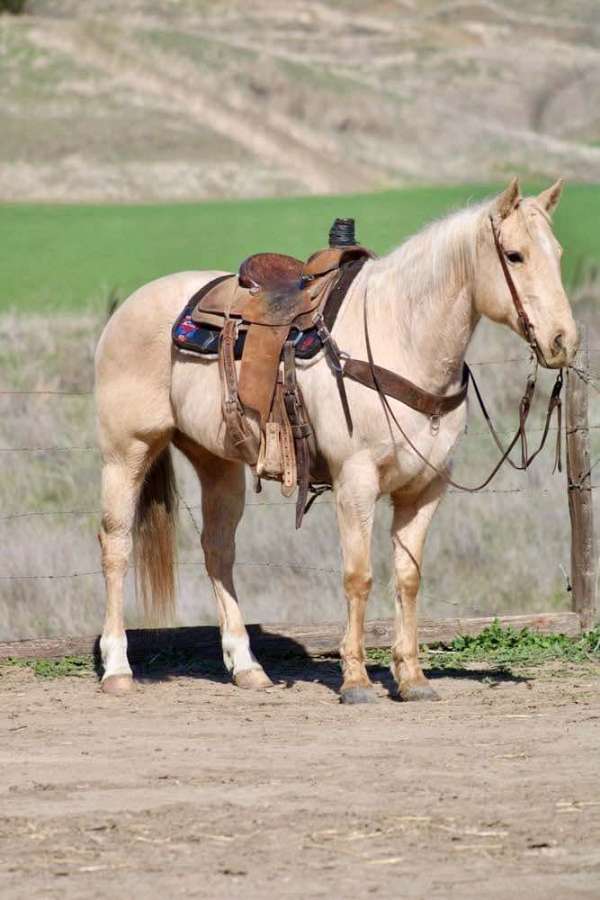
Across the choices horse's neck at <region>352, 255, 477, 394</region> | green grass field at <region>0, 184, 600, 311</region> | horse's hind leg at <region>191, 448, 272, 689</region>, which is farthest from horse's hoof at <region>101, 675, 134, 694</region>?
green grass field at <region>0, 184, 600, 311</region>

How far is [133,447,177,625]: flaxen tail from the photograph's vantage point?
7195 millimetres

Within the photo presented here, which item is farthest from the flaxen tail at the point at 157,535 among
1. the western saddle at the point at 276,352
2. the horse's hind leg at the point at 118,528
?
the western saddle at the point at 276,352

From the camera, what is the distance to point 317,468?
6418 mm

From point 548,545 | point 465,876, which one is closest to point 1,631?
point 548,545

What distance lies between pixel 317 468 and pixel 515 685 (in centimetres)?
133

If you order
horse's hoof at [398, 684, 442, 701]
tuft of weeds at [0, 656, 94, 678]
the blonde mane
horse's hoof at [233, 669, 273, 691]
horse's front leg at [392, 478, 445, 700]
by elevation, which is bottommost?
horse's hoof at [398, 684, 442, 701]

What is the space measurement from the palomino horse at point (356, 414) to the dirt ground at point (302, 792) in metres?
0.40

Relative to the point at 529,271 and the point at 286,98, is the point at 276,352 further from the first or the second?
the point at 286,98

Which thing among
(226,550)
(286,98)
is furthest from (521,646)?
(286,98)

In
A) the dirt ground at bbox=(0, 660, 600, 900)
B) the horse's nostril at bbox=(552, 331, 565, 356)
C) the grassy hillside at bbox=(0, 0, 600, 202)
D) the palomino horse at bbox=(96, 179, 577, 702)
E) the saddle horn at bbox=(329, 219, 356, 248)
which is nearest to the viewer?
the dirt ground at bbox=(0, 660, 600, 900)

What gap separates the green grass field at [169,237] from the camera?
16531 mm

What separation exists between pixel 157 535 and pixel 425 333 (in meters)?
1.90

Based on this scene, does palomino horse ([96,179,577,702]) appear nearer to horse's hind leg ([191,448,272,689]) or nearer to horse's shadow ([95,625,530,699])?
horse's hind leg ([191,448,272,689])

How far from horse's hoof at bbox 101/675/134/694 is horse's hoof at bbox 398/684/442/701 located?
4.29 feet
